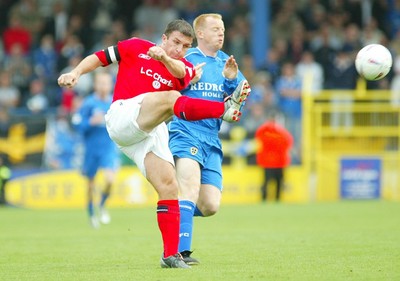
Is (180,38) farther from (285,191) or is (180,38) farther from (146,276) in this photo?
(285,191)

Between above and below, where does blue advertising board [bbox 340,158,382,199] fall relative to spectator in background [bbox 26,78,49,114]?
below

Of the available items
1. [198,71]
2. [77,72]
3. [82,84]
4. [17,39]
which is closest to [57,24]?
[17,39]

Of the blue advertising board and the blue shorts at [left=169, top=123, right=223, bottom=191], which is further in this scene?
the blue advertising board

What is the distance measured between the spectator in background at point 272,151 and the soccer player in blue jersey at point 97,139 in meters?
6.04

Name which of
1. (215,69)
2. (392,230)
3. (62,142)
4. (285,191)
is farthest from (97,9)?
(215,69)

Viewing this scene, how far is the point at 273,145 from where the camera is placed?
22.4m

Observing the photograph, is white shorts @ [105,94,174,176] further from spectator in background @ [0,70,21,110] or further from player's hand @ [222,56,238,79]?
spectator in background @ [0,70,21,110]

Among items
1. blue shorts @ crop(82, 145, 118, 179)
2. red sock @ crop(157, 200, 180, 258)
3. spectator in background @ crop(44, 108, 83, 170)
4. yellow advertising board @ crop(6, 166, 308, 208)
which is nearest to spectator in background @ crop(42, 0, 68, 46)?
spectator in background @ crop(44, 108, 83, 170)

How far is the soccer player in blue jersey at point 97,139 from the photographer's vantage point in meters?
16.5

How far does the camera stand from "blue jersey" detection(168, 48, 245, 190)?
31.6 feet

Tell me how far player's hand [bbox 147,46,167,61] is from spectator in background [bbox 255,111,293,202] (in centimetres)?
1411

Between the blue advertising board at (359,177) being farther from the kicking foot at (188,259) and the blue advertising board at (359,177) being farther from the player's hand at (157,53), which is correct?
the player's hand at (157,53)

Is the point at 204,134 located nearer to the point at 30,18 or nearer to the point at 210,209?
the point at 210,209

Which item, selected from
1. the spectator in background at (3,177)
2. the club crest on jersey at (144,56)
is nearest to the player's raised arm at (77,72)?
the club crest on jersey at (144,56)
